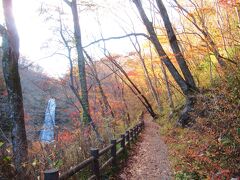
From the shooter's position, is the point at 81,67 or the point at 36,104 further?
the point at 36,104

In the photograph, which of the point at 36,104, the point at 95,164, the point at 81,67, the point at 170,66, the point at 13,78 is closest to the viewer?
the point at 95,164

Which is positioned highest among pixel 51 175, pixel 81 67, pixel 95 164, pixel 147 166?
pixel 81 67

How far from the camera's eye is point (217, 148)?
679 cm

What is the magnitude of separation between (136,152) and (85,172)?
5.70 meters

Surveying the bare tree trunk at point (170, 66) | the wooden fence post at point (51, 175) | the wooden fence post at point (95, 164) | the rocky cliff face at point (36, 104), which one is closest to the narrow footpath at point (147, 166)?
the wooden fence post at point (95, 164)

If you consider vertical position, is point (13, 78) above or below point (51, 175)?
above

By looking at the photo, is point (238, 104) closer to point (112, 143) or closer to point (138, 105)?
point (112, 143)

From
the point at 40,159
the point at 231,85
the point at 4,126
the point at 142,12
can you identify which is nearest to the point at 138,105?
the point at 4,126

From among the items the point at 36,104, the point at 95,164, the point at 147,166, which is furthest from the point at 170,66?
the point at 36,104

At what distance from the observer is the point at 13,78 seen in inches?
301

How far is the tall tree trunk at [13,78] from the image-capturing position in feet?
24.4

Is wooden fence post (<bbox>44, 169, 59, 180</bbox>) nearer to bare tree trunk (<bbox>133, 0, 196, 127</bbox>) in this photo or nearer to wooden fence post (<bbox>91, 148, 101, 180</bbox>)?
wooden fence post (<bbox>91, 148, 101, 180</bbox>)

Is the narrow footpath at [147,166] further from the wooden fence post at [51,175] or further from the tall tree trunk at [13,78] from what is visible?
the wooden fence post at [51,175]

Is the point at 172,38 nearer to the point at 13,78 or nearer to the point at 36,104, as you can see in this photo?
the point at 13,78
